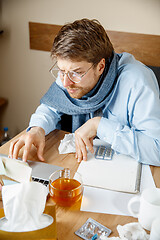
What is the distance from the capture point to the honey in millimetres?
1011

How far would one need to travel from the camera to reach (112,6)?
2.07 metres

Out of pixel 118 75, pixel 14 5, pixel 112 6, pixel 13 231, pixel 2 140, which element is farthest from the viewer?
pixel 2 140

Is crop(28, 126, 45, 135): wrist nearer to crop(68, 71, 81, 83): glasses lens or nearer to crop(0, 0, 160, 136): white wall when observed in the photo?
crop(68, 71, 81, 83): glasses lens

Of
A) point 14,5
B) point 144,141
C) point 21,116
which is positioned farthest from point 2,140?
point 144,141

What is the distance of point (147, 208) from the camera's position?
896mm

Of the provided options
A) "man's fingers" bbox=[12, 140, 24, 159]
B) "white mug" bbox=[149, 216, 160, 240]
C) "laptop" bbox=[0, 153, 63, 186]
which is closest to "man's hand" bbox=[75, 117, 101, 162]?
"laptop" bbox=[0, 153, 63, 186]

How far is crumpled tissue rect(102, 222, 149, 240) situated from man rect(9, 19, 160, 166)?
1.23ft

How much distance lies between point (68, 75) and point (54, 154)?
355 millimetres

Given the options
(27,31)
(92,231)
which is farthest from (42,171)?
(27,31)

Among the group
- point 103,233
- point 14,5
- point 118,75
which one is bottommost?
point 103,233

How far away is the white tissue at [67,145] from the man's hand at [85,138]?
40mm

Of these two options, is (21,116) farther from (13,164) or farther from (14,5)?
(13,164)

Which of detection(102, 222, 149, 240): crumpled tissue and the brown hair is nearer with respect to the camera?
detection(102, 222, 149, 240): crumpled tissue

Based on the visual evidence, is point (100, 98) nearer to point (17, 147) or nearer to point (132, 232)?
point (17, 147)
